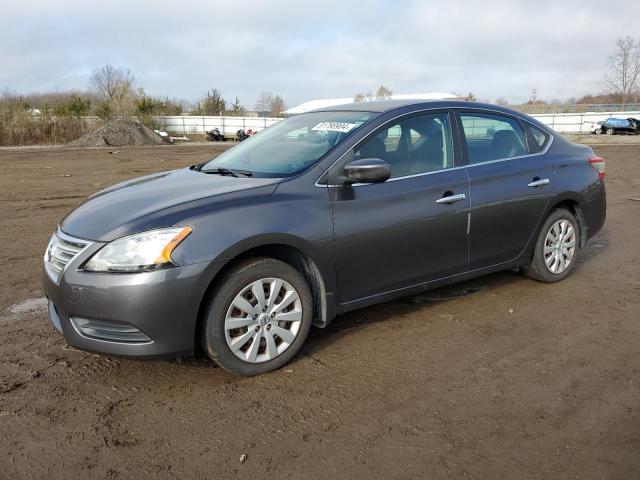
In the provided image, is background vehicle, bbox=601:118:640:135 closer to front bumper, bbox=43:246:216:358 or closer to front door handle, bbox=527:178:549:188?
front door handle, bbox=527:178:549:188

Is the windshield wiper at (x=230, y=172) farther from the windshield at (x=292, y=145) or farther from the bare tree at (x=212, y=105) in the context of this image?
the bare tree at (x=212, y=105)

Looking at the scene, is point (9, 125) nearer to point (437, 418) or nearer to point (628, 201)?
point (628, 201)

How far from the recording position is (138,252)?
10.4 feet

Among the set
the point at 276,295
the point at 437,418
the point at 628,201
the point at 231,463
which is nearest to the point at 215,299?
the point at 276,295

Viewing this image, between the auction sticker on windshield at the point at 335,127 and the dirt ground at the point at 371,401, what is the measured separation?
153 cm

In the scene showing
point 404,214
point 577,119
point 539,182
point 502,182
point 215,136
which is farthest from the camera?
point 215,136

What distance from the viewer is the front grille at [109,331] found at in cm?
321

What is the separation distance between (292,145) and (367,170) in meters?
0.90

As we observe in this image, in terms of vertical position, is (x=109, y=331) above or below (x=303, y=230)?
below

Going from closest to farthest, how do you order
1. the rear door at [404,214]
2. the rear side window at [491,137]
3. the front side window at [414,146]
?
the rear door at [404,214] → the front side window at [414,146] → the rear side window at [491,137]

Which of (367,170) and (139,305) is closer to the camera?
(139,305)

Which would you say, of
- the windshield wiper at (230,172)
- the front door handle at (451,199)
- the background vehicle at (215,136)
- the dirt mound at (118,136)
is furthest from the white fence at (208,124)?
the front door handle at (451,199)

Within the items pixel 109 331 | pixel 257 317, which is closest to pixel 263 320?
pixel 257 317

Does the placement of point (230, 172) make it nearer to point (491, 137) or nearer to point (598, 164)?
point (491, 137)
